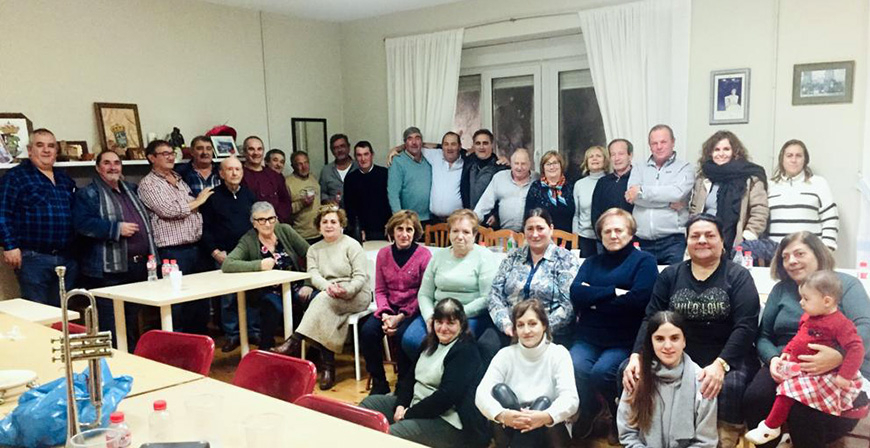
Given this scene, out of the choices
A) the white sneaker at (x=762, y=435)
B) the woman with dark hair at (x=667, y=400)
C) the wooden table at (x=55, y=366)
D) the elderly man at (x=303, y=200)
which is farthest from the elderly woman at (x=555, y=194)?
the wooden table at (x=55, y=366)

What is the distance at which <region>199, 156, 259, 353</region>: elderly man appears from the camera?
15.4ft

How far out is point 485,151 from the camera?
531 cm

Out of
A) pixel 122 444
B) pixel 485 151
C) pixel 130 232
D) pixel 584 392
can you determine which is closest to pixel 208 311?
pixel 130 232

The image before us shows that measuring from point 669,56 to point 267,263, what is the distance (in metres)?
3.21

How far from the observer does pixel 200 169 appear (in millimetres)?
5031

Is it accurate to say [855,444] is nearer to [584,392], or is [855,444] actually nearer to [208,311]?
[584,392]

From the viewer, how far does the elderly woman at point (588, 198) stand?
4.49 meters

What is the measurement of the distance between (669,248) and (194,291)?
2.91 meters

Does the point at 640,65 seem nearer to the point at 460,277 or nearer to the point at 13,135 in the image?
the point at 460,277

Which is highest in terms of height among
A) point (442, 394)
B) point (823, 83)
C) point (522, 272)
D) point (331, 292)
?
point (823, 83)

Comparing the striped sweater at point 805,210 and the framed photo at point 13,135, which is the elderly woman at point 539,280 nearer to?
the striped sweater at point 805,210

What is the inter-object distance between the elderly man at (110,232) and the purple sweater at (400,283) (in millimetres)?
1670

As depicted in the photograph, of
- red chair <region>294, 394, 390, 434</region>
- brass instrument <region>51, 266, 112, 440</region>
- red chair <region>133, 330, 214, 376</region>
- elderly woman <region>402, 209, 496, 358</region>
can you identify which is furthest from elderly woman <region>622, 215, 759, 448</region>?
brass instrument <region>51, 266, 112, 440</region>

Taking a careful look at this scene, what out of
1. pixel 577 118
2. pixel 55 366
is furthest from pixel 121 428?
pixel 577 118
